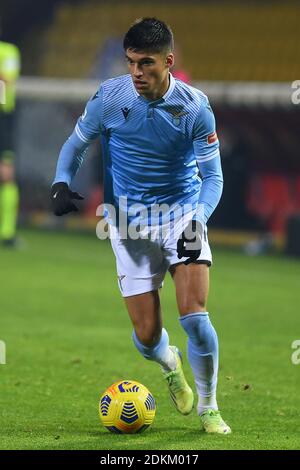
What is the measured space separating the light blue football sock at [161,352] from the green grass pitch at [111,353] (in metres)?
→ 0.31

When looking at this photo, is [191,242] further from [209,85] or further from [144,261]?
[209,85]

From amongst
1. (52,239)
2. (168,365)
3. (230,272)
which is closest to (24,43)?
(52,239)

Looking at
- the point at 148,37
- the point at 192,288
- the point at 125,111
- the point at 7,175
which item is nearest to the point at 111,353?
the point at 192,288

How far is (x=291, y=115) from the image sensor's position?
20.2 metres

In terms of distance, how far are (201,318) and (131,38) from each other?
4.93 feet

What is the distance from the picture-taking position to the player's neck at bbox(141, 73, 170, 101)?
664 centimetres

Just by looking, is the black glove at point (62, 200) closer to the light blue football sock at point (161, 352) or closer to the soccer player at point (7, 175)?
the light blue football sock at point (161, 352)

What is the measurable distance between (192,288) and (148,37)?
1.33 metres

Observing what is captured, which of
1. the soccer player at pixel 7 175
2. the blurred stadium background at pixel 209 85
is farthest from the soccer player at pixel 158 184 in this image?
the soccer player at pixel 7 175

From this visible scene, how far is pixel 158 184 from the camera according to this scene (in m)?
6.89

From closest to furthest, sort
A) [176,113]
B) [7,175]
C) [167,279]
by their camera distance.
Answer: [176,113] < [167,279] < [7,175]

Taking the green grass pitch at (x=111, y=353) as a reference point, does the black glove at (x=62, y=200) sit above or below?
above

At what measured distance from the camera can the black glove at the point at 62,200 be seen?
6.60 m
